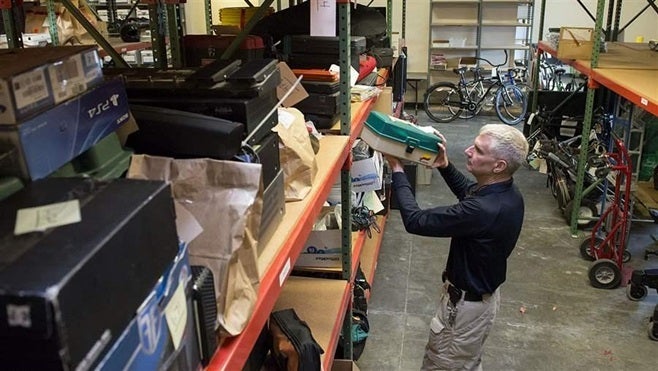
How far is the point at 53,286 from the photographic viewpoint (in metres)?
0.57

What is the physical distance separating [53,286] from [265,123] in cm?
91

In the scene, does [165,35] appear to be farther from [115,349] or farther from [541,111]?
[541,111]

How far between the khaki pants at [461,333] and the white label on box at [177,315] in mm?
1810

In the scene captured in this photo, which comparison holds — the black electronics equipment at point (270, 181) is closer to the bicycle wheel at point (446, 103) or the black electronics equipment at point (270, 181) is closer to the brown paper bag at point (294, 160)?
the brown paper bag at point (294, 160)

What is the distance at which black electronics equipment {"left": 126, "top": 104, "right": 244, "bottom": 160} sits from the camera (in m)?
1.15

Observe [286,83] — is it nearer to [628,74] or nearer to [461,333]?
[461,333]

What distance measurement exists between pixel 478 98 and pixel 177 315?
28.6 feet

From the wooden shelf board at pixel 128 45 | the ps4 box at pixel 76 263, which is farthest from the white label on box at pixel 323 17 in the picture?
the wooden shelf board at pixel 128 45

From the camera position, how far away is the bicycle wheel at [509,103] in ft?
28.9

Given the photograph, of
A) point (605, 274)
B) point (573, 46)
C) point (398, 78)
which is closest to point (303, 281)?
point (605, 274)

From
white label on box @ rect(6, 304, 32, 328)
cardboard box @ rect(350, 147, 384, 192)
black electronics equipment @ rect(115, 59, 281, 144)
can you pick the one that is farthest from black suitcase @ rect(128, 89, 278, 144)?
cardboard box @ rect(350, 147, 384, 192)

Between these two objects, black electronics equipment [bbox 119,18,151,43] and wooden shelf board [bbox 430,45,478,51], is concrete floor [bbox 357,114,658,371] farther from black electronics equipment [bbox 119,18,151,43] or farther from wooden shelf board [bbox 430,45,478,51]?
wooden shelf board [bbox 430,45,478,51]

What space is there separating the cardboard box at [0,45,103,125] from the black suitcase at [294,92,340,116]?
127 centimetres

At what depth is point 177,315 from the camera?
85cm
